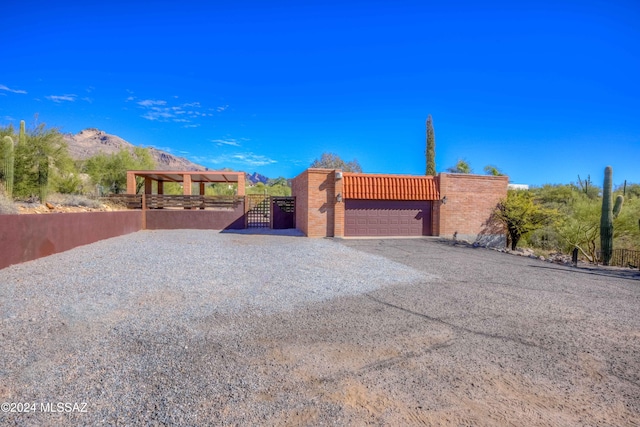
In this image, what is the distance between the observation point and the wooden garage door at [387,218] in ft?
57.3

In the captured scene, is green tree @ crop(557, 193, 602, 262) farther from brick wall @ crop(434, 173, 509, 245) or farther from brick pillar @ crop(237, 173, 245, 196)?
brick pillar @ crop(237, 173, 245, 196)

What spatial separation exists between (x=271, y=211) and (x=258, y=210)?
1095 mm

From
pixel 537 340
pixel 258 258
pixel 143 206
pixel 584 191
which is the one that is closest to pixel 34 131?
pixel 143 206

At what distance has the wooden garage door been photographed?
57.3ft

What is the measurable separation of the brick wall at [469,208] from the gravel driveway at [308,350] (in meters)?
10.3

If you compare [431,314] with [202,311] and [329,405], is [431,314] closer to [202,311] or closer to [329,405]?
[329,405]

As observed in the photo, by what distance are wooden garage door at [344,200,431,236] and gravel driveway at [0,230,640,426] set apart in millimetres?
9661

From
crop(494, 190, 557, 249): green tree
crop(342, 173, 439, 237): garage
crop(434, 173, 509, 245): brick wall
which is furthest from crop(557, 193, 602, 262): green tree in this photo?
crop(342, 173, 439, 237): garage

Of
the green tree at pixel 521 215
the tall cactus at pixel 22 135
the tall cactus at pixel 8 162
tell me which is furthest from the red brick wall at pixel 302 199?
the tall cactus at pixel 22 135

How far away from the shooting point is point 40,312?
4844 mm

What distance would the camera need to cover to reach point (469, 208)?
18.3 m

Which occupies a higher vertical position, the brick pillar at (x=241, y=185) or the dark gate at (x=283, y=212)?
the brick pillar at (x=241, y=185)

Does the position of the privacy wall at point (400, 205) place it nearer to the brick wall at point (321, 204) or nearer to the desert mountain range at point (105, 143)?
the brick wall at point (321, 204)

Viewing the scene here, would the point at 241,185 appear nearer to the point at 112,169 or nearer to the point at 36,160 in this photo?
the point at 36,160
